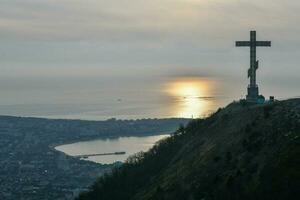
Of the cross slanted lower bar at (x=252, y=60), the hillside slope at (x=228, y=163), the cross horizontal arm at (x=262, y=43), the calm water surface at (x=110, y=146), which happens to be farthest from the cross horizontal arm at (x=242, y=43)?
the calm water surface at (x=110, y=146)

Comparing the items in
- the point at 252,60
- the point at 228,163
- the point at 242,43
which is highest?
the point at 242,43

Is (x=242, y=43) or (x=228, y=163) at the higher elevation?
(x=242, y=43)

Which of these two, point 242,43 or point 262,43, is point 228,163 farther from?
point 262,43

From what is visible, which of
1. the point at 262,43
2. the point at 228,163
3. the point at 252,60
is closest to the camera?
the point at 228,163

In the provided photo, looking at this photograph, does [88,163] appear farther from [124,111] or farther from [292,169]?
[124,111]

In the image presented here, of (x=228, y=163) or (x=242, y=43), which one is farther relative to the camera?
(x=242, y=43)

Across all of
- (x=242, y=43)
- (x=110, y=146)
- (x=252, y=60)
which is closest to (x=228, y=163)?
(x=252, y=60)
